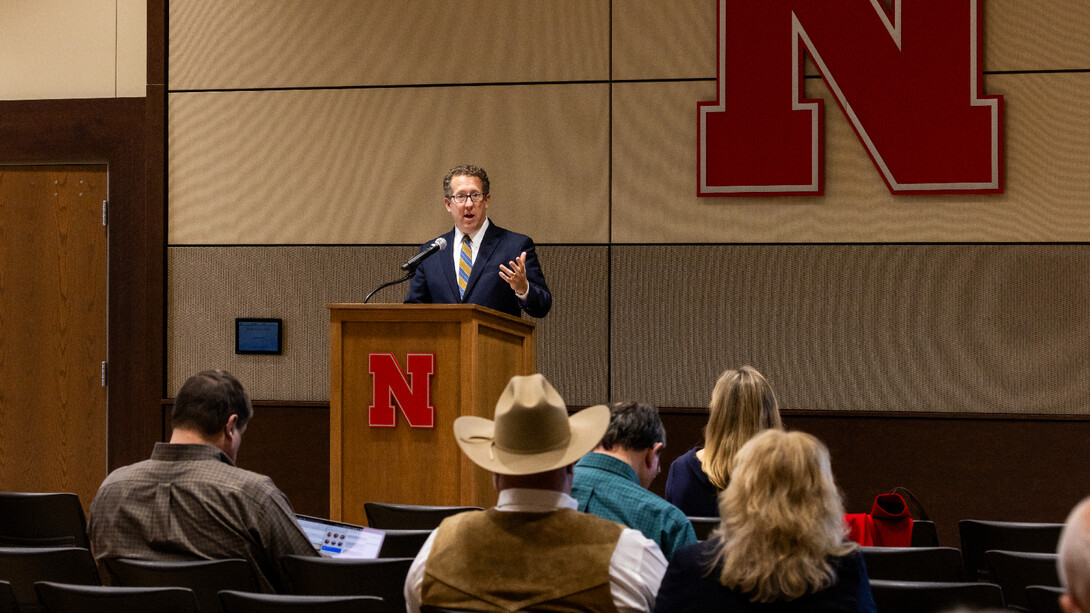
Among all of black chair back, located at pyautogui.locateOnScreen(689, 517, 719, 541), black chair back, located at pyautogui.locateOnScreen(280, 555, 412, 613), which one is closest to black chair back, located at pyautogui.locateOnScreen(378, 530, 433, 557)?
black chair back, located at pyautogui.locateOnScreen(280, 555, 412, 613)

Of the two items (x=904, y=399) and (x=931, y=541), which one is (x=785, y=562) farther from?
(x=904, y=399)

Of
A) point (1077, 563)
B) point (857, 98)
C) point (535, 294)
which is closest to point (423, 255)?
point (535, 294)

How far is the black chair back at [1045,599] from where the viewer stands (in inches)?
86.9

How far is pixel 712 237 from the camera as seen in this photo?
19.1 ft

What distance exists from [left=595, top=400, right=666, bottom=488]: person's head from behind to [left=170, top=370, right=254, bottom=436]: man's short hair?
99 centimetres

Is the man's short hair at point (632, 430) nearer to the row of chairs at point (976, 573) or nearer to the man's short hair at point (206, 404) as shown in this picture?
the row of chairs at point (976, 573)

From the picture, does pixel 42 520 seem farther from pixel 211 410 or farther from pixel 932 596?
pixel 932 596

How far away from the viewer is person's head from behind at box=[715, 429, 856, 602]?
191 centimetres

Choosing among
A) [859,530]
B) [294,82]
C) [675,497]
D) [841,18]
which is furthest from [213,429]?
[841,18]

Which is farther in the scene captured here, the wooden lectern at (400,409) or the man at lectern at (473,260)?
the man at lectern at (473,260)

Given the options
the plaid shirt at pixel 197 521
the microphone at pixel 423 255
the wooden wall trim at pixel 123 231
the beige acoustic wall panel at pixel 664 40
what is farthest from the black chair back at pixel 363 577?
the wooden wall trim at pixel 123 231

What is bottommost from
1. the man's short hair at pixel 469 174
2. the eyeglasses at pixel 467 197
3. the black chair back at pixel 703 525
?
the black chair back at pixel 703 525

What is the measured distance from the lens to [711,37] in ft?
19.2

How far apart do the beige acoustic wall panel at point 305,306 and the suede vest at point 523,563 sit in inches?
149
